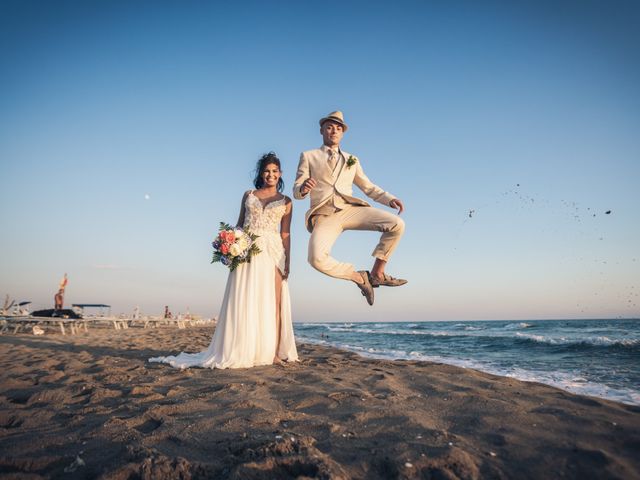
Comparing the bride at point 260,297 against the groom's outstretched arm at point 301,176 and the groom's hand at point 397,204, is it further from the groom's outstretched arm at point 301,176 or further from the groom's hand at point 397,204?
the groom's hand at point 397,204

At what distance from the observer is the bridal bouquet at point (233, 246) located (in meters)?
5.43

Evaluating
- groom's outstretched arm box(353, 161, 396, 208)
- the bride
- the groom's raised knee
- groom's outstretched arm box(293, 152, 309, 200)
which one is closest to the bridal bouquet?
the bride

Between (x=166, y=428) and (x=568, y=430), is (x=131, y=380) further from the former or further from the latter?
(x=568, y=430)

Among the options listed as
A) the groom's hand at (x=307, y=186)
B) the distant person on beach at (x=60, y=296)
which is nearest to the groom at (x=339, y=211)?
the groom's hand at (x=307, y=186)

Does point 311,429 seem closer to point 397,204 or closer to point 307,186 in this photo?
point 307,186

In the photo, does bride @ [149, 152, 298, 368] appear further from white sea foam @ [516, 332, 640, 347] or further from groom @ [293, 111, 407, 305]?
white sea foam @ [516, 332, 640, 347]

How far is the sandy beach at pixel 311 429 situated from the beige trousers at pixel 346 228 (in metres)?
1.60

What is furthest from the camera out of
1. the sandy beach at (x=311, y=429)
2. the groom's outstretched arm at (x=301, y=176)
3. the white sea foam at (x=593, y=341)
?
the white sea foam at (x=593, y=341)

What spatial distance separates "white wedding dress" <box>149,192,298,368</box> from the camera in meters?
5.30

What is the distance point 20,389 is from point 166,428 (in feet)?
8.19

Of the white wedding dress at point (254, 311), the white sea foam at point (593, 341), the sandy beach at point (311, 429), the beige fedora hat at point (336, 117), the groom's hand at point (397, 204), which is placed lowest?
the white sea foam at point (593, 341)

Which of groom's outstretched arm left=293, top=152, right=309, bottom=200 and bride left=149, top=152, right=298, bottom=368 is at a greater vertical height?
groom's outstretched arm left=293, top=152, right=309, bottom=200

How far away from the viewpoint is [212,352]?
5457 mm

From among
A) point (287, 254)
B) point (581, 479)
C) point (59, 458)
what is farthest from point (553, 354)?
point (59, 458)
